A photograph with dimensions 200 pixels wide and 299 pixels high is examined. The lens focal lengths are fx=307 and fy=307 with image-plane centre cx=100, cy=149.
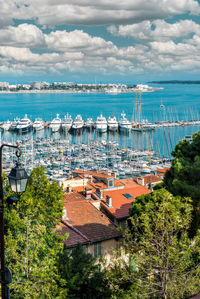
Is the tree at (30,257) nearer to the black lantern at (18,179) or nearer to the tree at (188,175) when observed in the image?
the black lantern at (18,179)

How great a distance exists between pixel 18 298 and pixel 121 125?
88413 mm

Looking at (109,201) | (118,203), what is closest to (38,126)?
(118,203)

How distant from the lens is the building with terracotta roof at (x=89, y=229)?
16000 millimetres

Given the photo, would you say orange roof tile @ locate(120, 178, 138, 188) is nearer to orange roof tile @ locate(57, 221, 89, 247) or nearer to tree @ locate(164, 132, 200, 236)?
tree @ locate(164, 132, 200, 236)

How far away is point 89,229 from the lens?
17.3 meters

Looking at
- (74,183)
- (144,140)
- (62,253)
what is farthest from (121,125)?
(62,253)

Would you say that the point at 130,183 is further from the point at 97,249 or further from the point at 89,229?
the point at 97,249

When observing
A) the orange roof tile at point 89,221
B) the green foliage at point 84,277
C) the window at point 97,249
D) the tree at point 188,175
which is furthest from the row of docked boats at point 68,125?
the green foliage at point 84,277

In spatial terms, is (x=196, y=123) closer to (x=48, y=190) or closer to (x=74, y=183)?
(x=74, y=183)

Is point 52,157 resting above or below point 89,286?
above

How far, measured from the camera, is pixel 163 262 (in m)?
9.76

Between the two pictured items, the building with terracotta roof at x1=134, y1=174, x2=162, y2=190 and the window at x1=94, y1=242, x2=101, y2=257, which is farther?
the building with terracotta roof at x1=134, y1=174, x2=162, y2=190

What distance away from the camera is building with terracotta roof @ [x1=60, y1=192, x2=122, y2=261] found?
16.0 meters

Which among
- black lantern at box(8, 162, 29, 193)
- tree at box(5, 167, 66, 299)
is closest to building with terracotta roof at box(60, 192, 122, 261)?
tree at box(5, 167, 66, 299)
